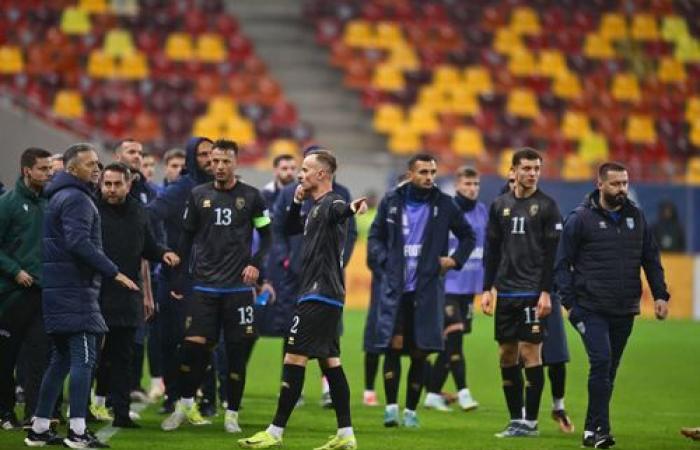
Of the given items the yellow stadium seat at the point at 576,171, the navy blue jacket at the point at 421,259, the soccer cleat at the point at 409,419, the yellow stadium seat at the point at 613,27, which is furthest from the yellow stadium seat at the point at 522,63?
the soccer cleat at the point at 409,419

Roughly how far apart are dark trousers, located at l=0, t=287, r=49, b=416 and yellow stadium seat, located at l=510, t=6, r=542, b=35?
93.3ft

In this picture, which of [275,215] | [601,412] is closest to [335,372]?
[601,412]


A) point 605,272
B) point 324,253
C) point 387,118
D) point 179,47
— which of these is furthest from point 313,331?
point 179,47

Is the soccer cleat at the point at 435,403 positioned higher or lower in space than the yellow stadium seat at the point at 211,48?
lower

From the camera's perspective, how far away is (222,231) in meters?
11.7

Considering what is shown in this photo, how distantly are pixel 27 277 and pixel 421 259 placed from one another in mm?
3406

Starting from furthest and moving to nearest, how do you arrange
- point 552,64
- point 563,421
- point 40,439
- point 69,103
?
point 552,64 < point 69,103 < point 563,421 < point 40,439

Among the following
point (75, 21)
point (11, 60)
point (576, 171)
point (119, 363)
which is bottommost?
point (119, 363)

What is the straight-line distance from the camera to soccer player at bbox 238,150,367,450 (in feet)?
33.8

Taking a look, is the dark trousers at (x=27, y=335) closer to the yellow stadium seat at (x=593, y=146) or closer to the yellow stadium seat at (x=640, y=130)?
the yellow stadium seat at (x=593, y=146)

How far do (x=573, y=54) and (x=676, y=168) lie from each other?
10.5 m

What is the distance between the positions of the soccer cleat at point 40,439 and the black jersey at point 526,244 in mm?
3860

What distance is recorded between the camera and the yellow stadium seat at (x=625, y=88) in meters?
36.6

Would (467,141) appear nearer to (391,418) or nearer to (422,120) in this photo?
(422,120)
